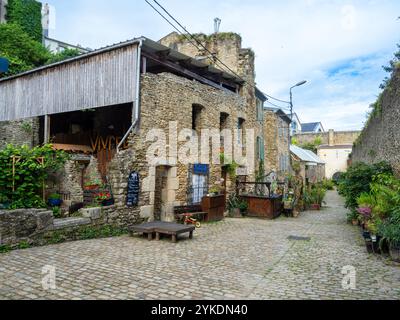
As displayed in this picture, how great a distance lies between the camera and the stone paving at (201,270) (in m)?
4.19

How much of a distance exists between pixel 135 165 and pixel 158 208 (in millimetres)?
2445

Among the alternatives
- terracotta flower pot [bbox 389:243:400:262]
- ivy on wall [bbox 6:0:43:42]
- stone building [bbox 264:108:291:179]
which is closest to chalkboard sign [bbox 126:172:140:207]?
terracotta flower pot [bbox 389:243:400:262]

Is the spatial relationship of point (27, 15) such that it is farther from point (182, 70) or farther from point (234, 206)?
point (234, 206)

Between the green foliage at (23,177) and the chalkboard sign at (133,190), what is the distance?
7.03 feet

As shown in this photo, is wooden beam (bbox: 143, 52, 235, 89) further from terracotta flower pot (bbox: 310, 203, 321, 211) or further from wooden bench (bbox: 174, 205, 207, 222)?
terracotta flower pot (bbox: 310, 203, 321, 211)

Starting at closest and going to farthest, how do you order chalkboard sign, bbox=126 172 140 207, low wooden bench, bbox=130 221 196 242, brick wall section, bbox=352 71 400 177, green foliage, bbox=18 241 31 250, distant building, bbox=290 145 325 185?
green foliage, bbox=18 241 31 250, low wooden bench, bbox=130 221 196 242, chalkboard sign, bbox=126 172 140 207, brick wall section, bbox=352 71 400 177, distant building, bbox=290 145 325 185

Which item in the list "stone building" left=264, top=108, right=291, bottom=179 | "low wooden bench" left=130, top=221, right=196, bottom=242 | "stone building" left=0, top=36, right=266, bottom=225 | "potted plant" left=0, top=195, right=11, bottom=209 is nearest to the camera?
"potted plant" left=0, top=195, right=11, bottom=209

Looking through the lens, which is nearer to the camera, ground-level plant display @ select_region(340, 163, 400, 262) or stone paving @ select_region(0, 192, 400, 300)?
stone paving @ select_region(0, 192, 400, 300)

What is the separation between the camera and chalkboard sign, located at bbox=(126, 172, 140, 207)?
8609mm

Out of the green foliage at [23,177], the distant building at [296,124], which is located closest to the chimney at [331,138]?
the distant building at [296,124]

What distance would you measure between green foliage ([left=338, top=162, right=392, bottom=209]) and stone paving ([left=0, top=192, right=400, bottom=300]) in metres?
2.87

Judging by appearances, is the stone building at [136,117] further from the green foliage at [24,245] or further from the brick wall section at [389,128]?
the brick wall section at [389,128]

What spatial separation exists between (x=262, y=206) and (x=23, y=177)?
898cm
